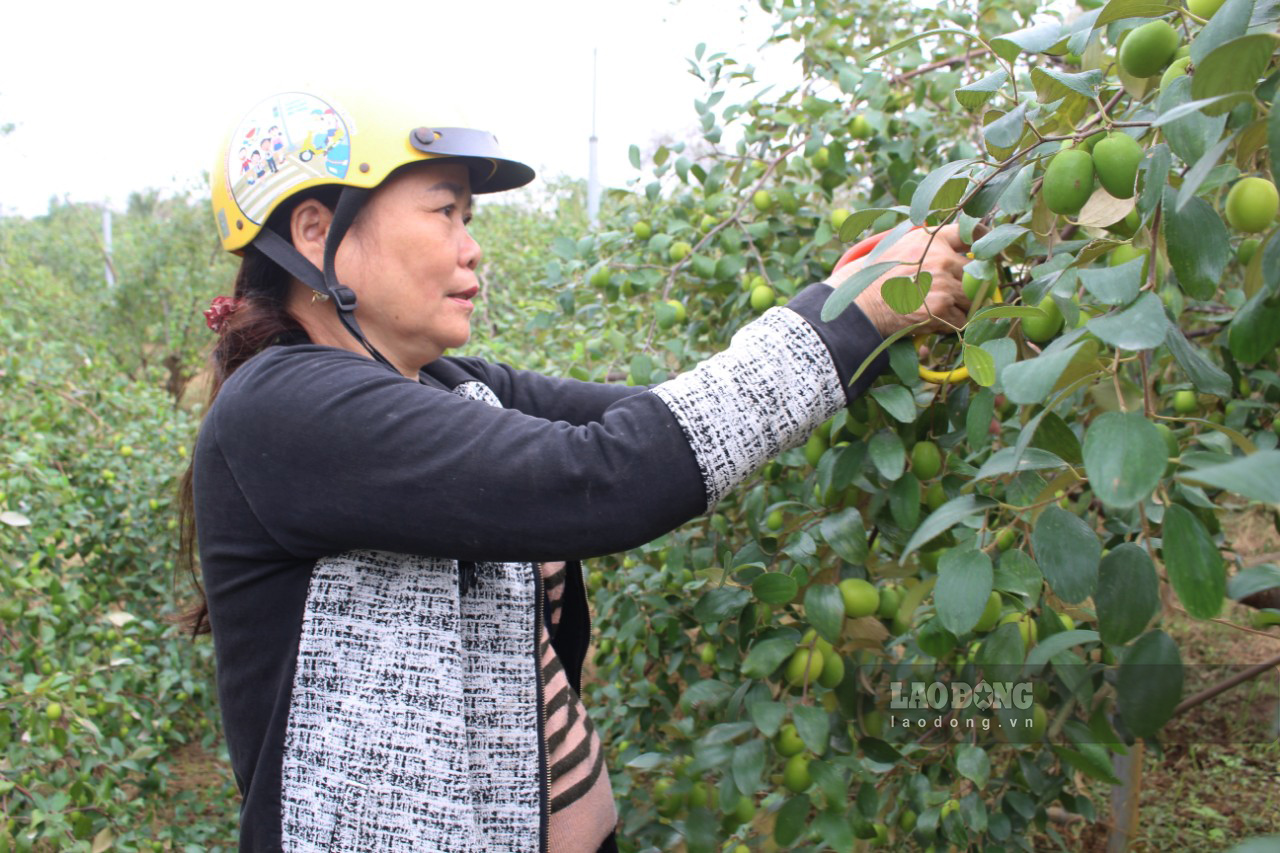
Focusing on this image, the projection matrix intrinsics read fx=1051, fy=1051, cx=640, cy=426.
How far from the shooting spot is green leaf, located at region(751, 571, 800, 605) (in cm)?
129

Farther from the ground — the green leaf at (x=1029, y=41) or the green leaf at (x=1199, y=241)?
the green leaf at (x=1029, y=41)

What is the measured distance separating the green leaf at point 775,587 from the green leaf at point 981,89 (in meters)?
0.59

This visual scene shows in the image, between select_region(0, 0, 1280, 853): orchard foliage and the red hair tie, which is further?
the red hair tie

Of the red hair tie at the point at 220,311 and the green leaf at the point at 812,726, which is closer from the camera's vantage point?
the green leaf at the point at 812,726

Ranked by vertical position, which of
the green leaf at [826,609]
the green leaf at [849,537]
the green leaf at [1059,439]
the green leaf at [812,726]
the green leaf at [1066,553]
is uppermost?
the green leaf at [1059,439]

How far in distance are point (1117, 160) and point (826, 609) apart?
0.60 metres

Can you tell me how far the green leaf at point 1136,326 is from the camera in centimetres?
67

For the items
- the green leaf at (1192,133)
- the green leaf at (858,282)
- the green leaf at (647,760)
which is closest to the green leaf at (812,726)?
the green leaf at (647,760)

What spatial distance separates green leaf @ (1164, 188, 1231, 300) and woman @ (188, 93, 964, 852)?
456mm

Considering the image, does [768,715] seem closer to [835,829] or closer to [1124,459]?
[835,829]

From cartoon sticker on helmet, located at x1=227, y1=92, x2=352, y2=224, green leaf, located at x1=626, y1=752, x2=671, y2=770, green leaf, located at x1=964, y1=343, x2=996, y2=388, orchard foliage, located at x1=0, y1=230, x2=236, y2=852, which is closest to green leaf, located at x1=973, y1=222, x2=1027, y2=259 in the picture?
green leaf, located at x1=964, y1=343, x2=996, y2=388

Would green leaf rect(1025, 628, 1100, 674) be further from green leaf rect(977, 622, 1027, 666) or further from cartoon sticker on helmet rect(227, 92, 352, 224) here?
cartoon sticker on helmet rect(227, 92, 352, 224)

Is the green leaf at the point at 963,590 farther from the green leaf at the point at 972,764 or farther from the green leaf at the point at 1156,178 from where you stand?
the green leaf at the point at 972,764

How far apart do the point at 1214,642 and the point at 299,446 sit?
355 centimetres
